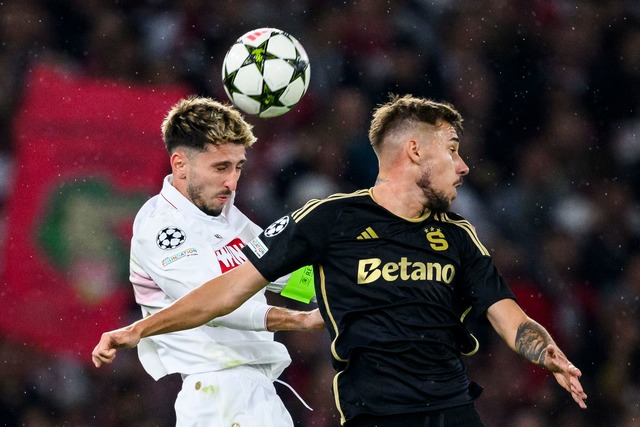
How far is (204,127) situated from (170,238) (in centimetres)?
49

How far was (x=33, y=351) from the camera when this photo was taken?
5945 mm

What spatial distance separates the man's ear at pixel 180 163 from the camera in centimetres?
403

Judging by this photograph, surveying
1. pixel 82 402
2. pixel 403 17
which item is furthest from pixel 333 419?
pixel 403 17

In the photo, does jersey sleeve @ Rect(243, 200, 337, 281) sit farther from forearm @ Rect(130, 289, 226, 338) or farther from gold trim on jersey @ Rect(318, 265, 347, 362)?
forearm @ Rect(130, 289, 226, 338)

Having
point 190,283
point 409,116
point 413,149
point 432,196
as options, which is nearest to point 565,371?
point 432,196

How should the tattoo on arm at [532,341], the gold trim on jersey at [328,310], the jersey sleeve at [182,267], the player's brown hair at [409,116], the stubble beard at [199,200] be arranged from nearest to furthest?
the tattoo on arm at [532,341] < the gold trim on jersey at [328,310] < the player's brown hair at [409,116] < the jersey sleeve at [182,267] < the stubble beard at [199,200]

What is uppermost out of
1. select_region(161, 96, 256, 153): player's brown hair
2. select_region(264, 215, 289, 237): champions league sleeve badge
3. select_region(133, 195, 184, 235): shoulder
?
select_region(161, 96, 256, 153): player's brown hair

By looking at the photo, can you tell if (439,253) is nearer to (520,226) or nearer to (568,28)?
(520,226)

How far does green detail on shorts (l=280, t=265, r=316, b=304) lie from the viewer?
394 cm

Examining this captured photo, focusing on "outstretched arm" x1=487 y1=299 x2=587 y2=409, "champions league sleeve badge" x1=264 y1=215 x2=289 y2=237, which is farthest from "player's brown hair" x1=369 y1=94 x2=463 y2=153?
"outstretched arm" x1=487 y1=299 x2=587 y2=409

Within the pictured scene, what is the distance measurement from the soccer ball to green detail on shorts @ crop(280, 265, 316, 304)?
0.91 meters

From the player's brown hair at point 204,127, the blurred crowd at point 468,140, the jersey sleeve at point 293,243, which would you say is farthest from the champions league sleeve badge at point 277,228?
the blurred crowd at point 468,140

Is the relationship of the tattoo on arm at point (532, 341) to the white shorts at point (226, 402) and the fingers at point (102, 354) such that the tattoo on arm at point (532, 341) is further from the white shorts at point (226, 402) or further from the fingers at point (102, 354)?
the fingers at point (102, 354)

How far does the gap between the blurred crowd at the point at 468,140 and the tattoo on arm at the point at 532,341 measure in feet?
9.61
